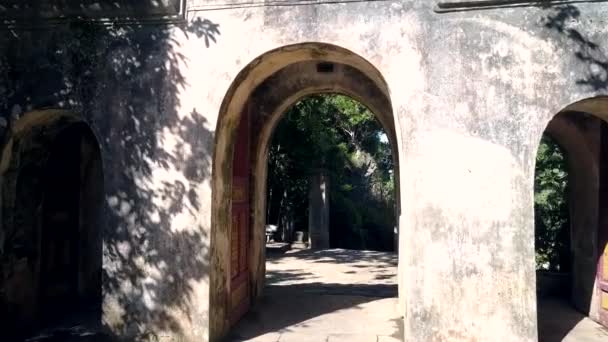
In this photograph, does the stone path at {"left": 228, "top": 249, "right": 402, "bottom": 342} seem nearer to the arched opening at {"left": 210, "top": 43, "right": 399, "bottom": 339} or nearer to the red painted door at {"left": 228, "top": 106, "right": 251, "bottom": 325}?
the red painted door at {"left": 228, "top": 106, "right": 251, "bottom": 325}

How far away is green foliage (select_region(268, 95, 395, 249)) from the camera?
15070 millimetres

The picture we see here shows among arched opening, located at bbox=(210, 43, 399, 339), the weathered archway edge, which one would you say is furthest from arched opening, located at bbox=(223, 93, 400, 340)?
the weathered archway edge

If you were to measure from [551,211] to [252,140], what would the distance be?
23.7 feet

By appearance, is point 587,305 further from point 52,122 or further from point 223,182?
point 52,122

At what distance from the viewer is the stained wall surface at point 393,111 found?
472 cm

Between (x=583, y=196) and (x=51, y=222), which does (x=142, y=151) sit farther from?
(x=583, y=196)

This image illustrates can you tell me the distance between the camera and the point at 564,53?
4711 millimetres

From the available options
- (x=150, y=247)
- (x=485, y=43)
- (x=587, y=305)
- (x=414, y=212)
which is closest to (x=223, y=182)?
(x=150, y=247)

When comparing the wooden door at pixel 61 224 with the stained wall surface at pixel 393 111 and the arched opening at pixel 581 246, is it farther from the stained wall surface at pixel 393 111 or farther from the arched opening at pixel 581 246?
the arched opening at pixel 581 246

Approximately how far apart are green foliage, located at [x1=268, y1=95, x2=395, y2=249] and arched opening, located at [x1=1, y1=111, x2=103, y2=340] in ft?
23.1

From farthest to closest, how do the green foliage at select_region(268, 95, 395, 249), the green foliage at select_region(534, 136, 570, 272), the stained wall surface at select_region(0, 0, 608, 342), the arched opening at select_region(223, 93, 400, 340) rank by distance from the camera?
1. the green foliage at select_region(268, 95, 395, 249)
2. the green foliage at select_region(534, 136, 570, 272)
3. the arched opening at select_region(223, 93, 400, 340)
4. the stained wall surface at select_region(0, 0, 608, 342)

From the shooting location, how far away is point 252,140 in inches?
293

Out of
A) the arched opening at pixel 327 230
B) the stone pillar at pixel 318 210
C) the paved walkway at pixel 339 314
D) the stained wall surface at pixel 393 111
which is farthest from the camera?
the stone pillar at pixel 318 210

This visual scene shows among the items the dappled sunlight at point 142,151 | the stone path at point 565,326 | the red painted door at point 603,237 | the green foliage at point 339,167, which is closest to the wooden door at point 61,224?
the dappled sunlight at point 142,151
